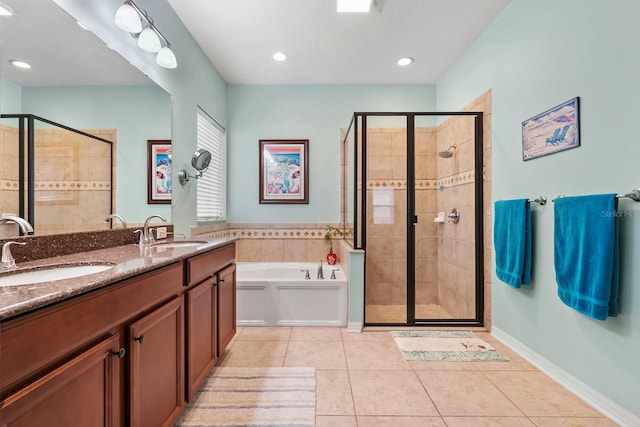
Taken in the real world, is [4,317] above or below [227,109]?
below

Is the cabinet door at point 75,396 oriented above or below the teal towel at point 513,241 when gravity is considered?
below

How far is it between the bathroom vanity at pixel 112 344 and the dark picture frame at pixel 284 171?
6.33ft

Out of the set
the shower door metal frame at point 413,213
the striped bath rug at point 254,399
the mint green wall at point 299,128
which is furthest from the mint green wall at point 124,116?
the shower door metal frame at point 413,213

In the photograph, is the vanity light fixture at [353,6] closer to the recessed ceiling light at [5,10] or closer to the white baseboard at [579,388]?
the recessed ceiling light at [5,10]

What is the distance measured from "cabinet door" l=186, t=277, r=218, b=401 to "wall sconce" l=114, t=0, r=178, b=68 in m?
1.55

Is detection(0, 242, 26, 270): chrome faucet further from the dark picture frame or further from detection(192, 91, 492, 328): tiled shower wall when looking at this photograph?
the dark picture frame

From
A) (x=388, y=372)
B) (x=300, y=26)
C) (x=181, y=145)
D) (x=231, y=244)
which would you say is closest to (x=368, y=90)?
(x=300, y=26)

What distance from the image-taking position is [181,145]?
2.56 metres

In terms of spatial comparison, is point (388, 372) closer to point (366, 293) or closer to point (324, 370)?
point (324, 370)

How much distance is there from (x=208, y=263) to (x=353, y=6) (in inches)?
84.2

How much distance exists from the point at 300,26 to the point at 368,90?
1372mm

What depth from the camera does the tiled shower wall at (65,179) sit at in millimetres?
1200

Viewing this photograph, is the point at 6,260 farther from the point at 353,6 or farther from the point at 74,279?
the point at 353,6

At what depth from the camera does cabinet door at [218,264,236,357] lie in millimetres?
2025
